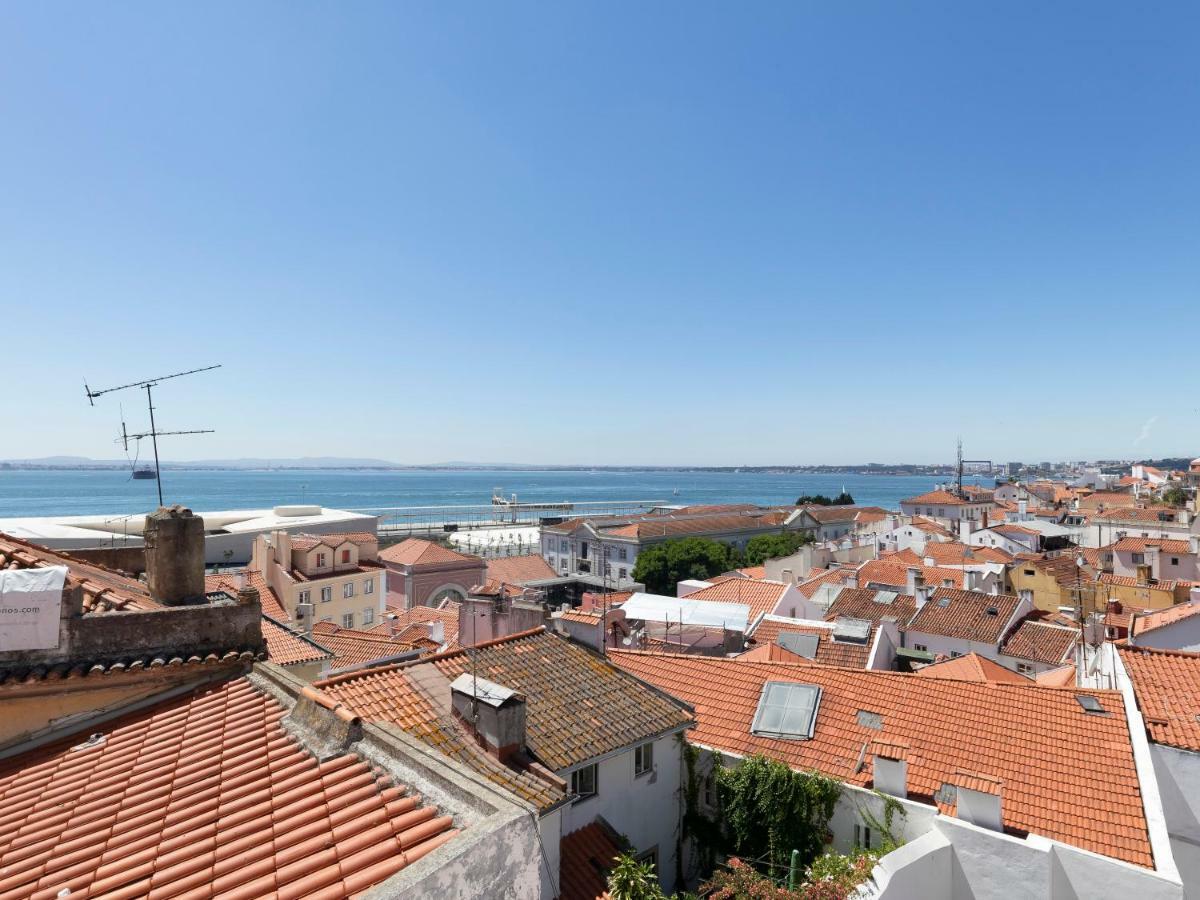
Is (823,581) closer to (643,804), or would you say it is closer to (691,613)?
(691,613)

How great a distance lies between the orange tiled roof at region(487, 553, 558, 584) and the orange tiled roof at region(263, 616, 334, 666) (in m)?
41.7

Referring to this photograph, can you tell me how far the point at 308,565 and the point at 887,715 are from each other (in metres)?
36.0

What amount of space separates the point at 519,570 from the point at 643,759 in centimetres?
5473

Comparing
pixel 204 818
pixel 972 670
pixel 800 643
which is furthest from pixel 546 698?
pixel 972 670

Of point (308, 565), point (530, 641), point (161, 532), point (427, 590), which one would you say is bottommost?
point (427, 590)

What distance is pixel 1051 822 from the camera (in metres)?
9.66

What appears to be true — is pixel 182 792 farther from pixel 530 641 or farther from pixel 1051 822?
pixel 1051 822

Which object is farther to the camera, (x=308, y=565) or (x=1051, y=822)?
(x=308, y=565)

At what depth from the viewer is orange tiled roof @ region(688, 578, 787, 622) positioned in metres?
31.3

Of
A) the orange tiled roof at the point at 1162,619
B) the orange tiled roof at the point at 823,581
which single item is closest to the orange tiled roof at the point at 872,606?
the orange tiled roof at the point at 823,581

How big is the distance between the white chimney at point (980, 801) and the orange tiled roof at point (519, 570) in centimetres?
5316

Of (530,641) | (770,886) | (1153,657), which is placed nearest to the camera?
(770,886)

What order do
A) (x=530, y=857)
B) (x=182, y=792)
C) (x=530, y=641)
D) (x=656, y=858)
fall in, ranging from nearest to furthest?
(x=530, y=857)
(x=182, y=792)
(x=656, y=858)
(x=530, y=641)

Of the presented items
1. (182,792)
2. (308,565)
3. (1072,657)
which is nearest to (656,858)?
(182,792)
